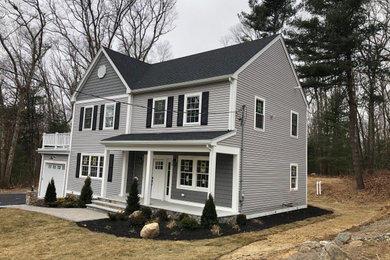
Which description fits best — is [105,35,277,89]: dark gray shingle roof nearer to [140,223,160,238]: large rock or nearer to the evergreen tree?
[140,223,160,238]: large rock

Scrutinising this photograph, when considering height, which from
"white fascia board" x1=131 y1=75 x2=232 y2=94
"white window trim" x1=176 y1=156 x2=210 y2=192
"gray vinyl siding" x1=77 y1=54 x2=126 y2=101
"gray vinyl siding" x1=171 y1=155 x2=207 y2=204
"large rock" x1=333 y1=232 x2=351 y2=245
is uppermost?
"gray vinyl siding" x1=77 y1=54 x2=126 y2=101

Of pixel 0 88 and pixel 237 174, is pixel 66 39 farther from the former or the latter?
pixel 237 174

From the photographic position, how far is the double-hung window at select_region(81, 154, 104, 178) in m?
16.0

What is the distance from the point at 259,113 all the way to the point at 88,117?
399 inches

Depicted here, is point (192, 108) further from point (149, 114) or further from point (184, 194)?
point (184, 194)

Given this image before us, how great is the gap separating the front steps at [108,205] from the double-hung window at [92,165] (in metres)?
2.27

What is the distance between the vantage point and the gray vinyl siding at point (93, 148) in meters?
15.2

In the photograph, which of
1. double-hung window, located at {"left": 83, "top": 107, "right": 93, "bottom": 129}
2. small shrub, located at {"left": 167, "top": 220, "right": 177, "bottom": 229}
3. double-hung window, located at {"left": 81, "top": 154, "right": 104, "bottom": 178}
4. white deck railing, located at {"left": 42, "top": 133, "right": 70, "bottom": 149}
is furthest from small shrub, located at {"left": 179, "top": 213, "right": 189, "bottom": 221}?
white deck railing, located at {"left": 42, "top": 133, "right": 70, "bottom": 149}

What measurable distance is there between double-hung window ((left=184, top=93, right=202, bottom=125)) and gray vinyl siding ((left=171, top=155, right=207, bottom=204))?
6.21 feet

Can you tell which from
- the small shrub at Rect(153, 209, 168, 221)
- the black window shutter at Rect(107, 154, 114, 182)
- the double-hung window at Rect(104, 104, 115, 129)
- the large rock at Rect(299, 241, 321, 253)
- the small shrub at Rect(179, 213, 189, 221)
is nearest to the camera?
the large rock at Rect(299, 241, 321, 253)

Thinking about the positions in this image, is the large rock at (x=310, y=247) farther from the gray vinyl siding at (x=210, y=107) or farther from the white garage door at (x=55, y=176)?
the white garage door at (x=55, y=176)

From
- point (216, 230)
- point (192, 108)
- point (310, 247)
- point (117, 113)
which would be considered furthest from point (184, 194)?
point (310, 247)

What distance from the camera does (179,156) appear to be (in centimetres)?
1331

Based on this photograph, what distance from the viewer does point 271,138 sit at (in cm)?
1359
